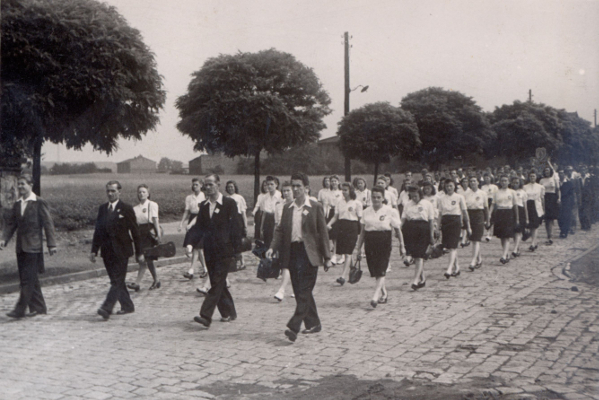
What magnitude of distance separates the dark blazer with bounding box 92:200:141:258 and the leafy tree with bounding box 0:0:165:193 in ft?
16.6

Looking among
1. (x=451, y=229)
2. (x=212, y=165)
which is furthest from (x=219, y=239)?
(x=212, y=165)

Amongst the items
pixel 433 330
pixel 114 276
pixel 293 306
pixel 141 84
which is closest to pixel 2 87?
pixel 141 84

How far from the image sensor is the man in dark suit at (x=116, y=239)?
7.94m

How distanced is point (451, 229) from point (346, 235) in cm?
191

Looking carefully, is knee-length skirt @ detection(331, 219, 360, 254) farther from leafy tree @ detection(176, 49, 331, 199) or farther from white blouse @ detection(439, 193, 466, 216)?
leafy tree @ detection(176, 49, 331, 199)

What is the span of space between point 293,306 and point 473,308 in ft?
7.76

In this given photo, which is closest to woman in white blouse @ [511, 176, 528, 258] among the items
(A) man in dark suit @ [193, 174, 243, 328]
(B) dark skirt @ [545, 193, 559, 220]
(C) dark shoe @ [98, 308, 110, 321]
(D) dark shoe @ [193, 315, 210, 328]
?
(B) dark skirt @ [545, 193, 559, 220]

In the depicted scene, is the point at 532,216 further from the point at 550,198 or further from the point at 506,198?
the point at 506,198

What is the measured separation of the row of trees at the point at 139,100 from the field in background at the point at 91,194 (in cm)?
285

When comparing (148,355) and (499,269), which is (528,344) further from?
(499,269)

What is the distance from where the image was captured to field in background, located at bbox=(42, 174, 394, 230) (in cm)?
1947

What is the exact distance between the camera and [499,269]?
11430mm

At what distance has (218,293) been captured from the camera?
7.13 metres

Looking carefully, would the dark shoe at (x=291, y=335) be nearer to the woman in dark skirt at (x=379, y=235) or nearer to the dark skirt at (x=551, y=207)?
the woman in dark skirt at (x=379, y=235)
